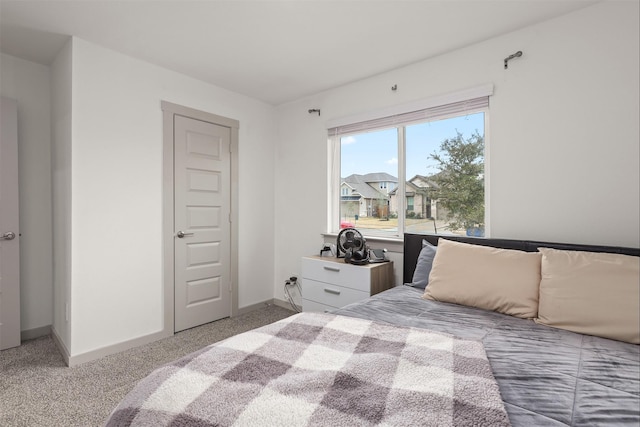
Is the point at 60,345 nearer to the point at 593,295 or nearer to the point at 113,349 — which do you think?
the point at 113,349

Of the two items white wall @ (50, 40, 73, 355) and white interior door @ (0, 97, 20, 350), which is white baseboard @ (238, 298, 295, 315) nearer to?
white wall @ (50, 40, 73, 355)

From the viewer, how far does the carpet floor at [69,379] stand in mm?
1856

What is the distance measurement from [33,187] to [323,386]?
134 inches

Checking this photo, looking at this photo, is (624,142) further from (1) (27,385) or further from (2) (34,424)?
(1) (27,385)

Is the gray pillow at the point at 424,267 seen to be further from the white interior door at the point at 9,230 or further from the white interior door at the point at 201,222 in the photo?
the white interior door at the point at 9,230

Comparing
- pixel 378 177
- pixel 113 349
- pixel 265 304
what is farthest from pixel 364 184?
pixel 113 349

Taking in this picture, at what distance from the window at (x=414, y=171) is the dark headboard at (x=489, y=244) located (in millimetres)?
283

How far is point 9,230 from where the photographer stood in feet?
8.77

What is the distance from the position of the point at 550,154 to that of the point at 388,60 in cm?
149

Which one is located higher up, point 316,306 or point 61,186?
point 61,186

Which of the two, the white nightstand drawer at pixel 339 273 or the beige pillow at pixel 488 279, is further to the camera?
the white nightstand drawer at pixel 339 273

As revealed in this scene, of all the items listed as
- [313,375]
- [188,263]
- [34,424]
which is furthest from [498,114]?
[34,424]

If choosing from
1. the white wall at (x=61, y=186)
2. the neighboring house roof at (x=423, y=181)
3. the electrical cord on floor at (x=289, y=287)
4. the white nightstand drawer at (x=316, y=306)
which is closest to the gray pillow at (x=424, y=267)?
the neighboring house roof at (x=423, y=181)

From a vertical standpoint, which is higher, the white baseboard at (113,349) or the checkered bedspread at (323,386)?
the checkered bedspread at (323,386)
